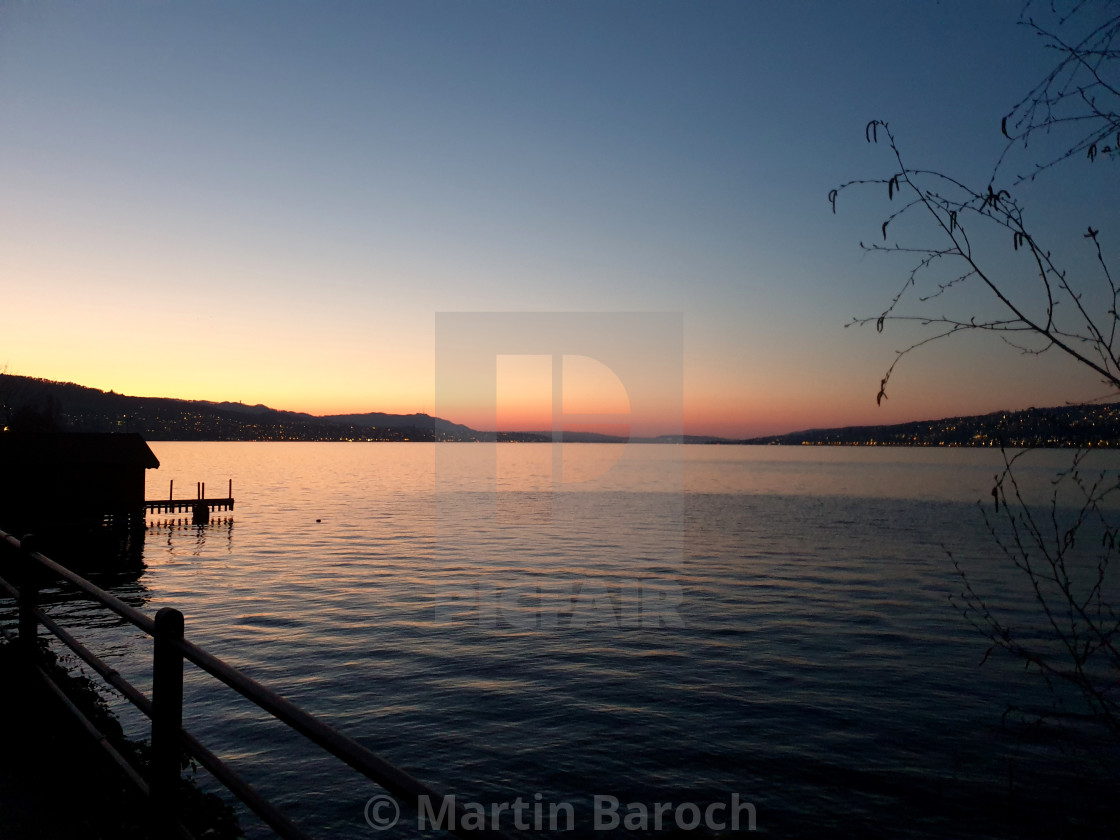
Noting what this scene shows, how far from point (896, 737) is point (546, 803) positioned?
30.1 feet

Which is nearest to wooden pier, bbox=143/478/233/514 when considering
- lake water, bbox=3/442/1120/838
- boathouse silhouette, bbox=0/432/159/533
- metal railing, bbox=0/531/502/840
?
boathouse silhouette, bbox=0/432/159/533

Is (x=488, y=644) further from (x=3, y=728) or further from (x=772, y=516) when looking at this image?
(x=772, y=516)

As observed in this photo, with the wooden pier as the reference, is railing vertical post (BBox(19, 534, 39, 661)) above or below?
above

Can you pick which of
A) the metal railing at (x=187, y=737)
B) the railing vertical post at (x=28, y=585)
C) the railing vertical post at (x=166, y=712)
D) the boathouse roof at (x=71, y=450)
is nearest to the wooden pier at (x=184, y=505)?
the boathouse roof at (x=71, y=450)

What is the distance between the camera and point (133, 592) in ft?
115

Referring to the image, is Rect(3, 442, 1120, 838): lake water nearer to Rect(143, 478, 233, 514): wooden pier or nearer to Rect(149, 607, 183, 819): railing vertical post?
Rect(149, 607, 183, 819): railing vertical post

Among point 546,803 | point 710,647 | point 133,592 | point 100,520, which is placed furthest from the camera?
point 100,520

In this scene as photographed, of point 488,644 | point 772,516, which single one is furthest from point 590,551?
point 772,516

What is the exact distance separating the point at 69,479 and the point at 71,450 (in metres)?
1.91

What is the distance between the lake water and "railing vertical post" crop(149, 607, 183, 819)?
10.8 metres

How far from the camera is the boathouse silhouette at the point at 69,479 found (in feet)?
145

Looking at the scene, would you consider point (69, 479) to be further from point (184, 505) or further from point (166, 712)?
point (166, 712)

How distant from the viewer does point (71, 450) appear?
46.5 m

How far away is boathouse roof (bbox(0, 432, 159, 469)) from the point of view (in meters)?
44.3
